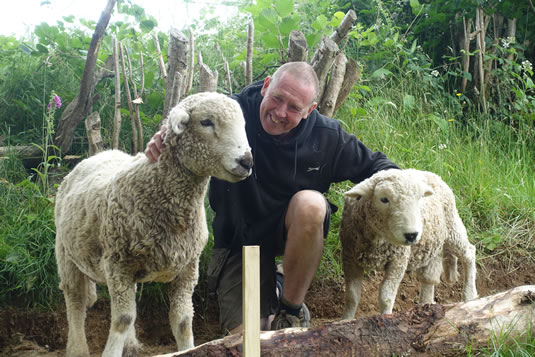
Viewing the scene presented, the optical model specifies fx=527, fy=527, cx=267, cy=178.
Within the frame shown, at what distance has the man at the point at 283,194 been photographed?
10.7 feet

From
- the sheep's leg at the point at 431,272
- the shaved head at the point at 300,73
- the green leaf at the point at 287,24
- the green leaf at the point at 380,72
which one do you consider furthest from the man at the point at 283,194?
the green leaf at the point at 380,72

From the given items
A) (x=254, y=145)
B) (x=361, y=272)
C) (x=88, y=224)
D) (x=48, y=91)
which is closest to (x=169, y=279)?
(x=88, y=224)

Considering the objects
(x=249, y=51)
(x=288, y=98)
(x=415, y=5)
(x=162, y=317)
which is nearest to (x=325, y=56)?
(x=249, y=51)

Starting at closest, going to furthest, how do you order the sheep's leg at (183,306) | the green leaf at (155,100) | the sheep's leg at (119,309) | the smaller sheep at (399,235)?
the sheep's leg at (119,309) → the sheep's leg at (183,306) → the smaller sheep at (399,235) → the green leaf at (155,100)

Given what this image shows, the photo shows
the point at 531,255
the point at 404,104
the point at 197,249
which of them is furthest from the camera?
the point at 404,104

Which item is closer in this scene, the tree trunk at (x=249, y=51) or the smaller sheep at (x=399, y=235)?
the smaller sheep at (x=399, y=235)

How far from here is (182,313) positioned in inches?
113

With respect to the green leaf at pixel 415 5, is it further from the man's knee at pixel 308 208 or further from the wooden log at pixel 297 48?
the man's knee at pixel 308 208

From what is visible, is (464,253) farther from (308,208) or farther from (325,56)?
(325,56)

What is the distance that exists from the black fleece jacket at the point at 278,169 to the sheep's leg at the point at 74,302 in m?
0.95

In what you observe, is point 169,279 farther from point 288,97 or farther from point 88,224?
point 288,97

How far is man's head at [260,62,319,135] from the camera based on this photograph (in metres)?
3.20

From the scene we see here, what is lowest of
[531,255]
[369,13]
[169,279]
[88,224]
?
[531,255]

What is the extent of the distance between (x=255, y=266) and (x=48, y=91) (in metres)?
4.15
